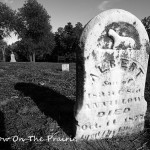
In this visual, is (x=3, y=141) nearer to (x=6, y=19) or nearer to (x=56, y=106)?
(x=56, y=106)

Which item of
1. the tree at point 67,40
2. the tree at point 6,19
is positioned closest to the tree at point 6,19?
the tree at point 6,19

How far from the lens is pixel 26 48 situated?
3284 centimetres

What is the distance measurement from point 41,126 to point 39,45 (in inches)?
1207

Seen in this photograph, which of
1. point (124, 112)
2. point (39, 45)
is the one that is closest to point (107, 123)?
point (124, 112)

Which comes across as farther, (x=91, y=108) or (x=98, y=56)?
(x=91, y=108)

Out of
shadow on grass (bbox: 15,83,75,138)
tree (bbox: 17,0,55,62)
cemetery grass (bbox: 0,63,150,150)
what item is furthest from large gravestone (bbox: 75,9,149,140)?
tree (bbox: 17,0,55,62)

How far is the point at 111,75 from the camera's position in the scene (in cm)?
289

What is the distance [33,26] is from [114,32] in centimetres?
3152

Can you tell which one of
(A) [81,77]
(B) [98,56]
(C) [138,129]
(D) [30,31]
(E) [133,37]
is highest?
(D) [30,31]

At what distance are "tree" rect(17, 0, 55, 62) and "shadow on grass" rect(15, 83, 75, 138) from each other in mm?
27508

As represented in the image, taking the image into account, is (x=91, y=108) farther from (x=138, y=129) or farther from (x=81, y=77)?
(x=138, y=129)

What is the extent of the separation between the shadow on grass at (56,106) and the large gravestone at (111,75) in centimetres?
59

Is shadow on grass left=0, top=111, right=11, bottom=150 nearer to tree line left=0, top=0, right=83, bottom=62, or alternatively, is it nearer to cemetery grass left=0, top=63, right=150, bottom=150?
cemetery grass left=0, top=63, right=150, bottom=150

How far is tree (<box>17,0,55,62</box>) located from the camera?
3170cm
